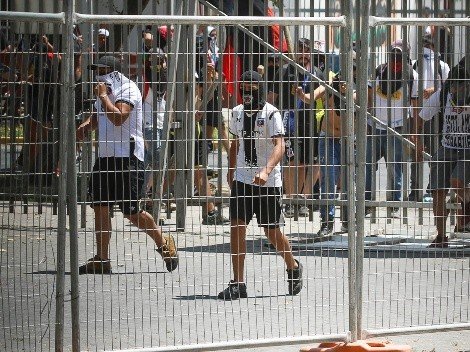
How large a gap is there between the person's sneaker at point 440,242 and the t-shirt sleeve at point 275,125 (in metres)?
1.23

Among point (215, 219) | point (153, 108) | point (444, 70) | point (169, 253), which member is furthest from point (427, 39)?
point (169, 253)

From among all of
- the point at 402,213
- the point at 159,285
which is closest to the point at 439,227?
the point at 402,213

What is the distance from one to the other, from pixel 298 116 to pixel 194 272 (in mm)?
1131

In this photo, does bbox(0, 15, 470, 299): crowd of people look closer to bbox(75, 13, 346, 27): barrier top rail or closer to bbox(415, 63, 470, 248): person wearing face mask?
bbox(415, 63, 470, 248): person wearing face mask

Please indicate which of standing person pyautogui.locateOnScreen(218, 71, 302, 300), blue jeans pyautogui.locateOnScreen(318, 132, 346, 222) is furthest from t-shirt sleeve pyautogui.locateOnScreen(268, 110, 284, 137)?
blue jeans pyautogui.locateOnScreen(318, 132, 346, 222)

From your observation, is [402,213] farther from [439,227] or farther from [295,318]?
[295,318]

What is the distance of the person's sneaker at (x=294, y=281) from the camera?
7.66 meters

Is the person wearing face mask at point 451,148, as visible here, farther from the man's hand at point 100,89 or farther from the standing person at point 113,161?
the man's hand at point 100,89

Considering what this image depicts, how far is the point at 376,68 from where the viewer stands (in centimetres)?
764

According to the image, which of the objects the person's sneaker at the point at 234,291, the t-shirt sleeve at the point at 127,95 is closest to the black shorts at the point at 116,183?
the t-shirt sleeve at the point at 127,95

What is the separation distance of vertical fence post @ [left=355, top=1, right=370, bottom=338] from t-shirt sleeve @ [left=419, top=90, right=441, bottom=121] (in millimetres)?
521

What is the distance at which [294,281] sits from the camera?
7.72 metres

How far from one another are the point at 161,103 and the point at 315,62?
97 cm

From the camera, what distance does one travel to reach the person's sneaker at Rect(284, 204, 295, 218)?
7434 millimetres
